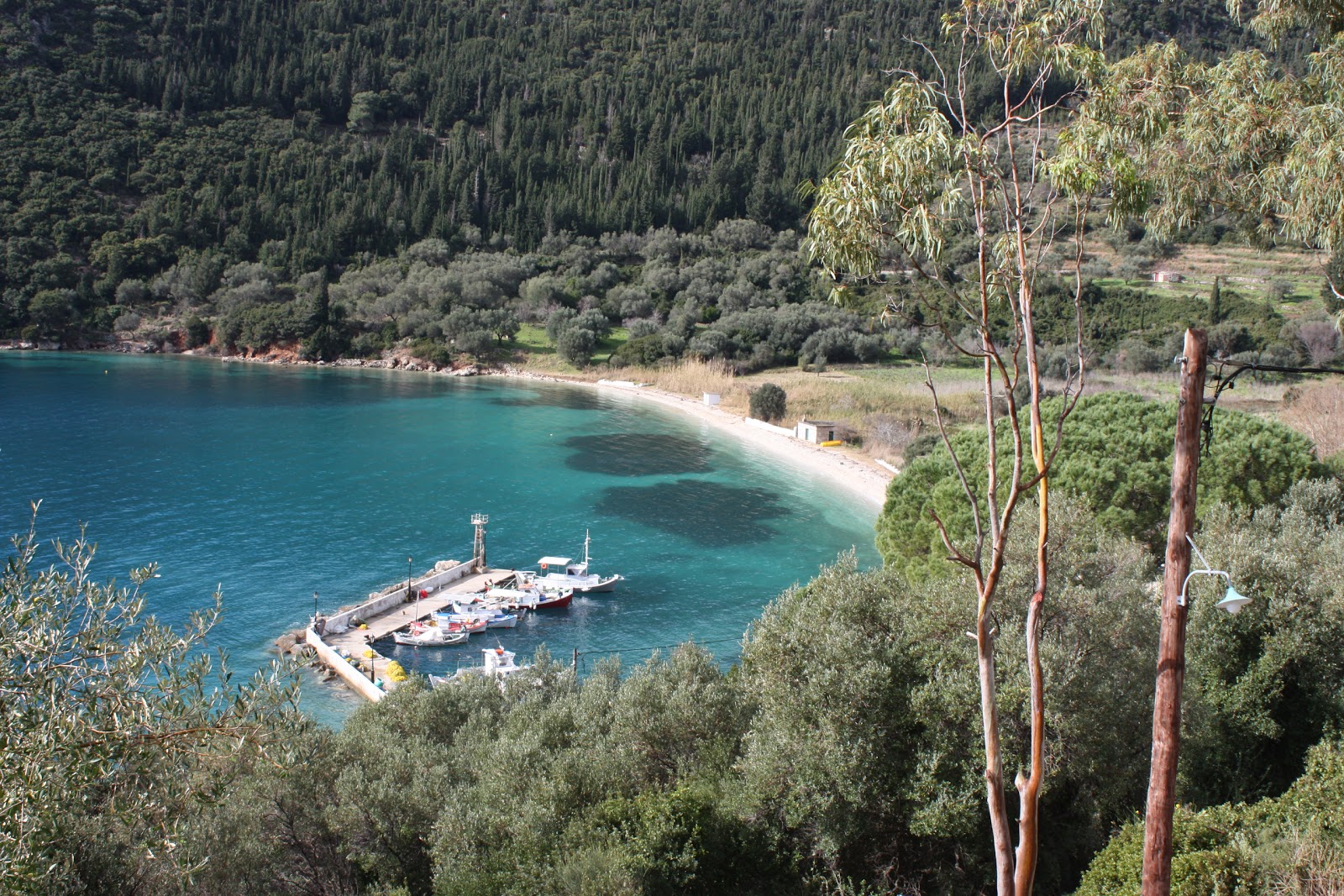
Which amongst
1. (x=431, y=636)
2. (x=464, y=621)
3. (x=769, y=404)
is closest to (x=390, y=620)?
(x=431, y=636)

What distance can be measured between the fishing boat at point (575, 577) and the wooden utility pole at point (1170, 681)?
23752 millimetres

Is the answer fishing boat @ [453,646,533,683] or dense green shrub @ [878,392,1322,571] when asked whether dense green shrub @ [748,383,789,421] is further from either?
fishing boat @ [453,646,533,683]

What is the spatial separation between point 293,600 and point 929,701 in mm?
21149

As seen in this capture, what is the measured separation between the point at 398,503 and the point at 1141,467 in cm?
2860

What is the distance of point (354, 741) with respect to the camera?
12.9 metres

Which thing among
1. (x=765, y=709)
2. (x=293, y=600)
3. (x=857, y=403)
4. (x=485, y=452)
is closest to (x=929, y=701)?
(x=765, y=709)

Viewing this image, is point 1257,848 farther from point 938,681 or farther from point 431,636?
point 431,636

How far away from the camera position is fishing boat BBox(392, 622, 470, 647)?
81.3ft

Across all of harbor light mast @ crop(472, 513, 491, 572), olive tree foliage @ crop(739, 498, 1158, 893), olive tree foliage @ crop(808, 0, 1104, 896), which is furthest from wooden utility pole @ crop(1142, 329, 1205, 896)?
harbor light mast @ crop(472, 513, 491, 572)

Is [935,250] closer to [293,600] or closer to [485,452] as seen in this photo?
[293,600]

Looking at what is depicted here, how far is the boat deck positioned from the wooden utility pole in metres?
19.1

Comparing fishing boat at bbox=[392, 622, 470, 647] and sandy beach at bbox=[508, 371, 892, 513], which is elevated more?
sandy beach at bbox=[508, 371, 892, 513]

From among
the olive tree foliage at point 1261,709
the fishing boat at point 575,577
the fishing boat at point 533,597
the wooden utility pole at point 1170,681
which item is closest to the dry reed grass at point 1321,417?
the olive tree foliage at point 1261,709

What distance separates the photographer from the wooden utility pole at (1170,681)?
5.57m
